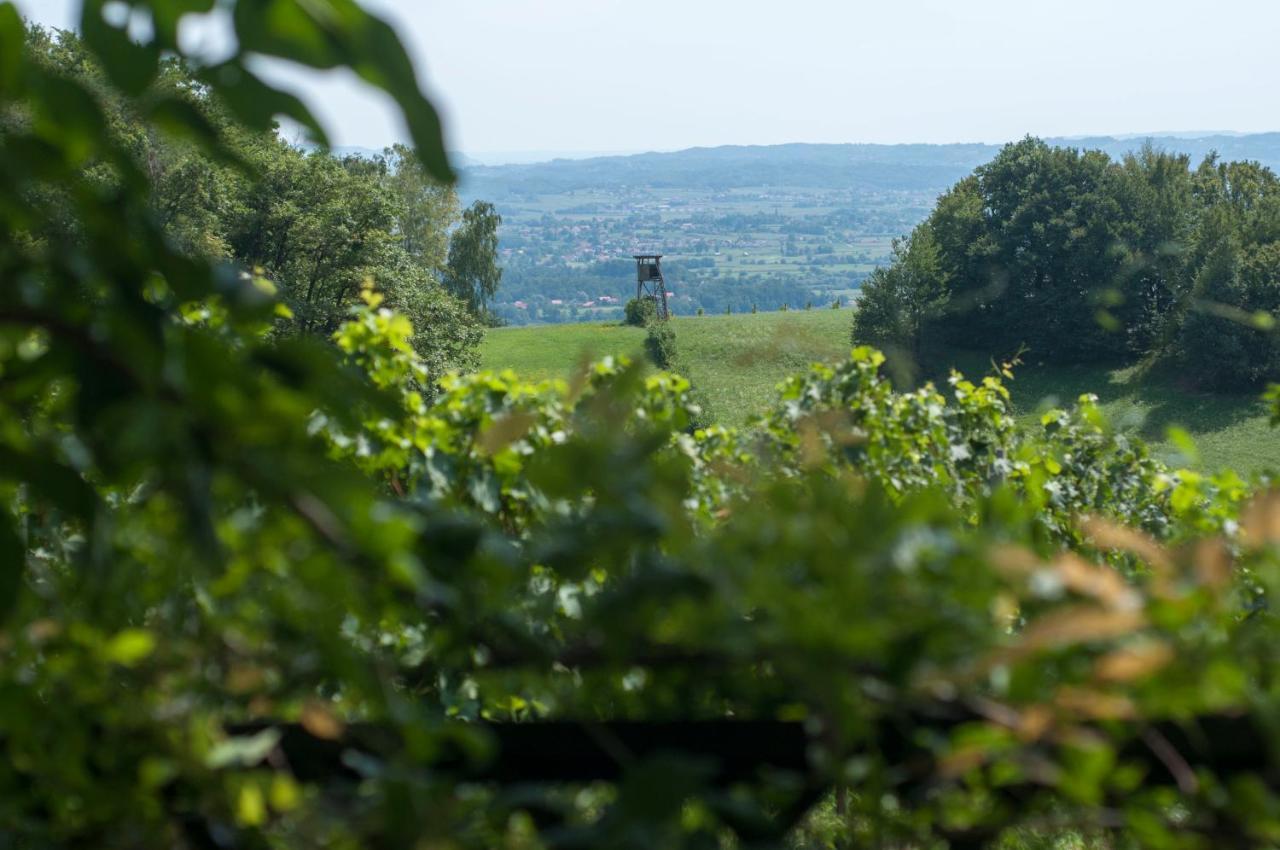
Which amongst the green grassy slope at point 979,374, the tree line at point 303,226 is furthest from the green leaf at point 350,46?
the green grassy slope at point 979,374

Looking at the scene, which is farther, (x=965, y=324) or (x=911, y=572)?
(x=965, y=324)

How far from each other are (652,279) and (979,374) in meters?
16.1

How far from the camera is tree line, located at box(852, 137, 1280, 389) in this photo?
125ft

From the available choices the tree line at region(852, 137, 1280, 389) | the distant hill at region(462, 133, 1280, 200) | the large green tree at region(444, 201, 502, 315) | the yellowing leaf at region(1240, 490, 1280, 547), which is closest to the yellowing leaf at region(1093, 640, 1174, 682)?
the yellowing leaf at region(1240, 490, 1280, 547)

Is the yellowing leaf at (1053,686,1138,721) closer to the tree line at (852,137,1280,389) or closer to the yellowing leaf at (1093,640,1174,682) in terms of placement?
the yellowing leaf at (1093,640,1174,682)

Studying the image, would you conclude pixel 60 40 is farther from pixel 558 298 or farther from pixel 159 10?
pixel 558 298

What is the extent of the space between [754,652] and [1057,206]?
143 ft

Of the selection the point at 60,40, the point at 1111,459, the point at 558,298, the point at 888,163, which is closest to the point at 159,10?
the point at 1111,459

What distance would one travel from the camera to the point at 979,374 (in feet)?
133

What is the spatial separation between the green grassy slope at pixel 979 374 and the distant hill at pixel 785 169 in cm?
8832

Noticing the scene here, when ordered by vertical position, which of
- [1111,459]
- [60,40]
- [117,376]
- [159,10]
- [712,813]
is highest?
[60,40]

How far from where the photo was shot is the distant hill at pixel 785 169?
13950 centimetres

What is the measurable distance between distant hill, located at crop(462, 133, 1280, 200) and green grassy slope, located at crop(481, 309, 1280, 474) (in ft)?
290

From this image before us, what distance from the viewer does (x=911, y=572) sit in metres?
0.67
